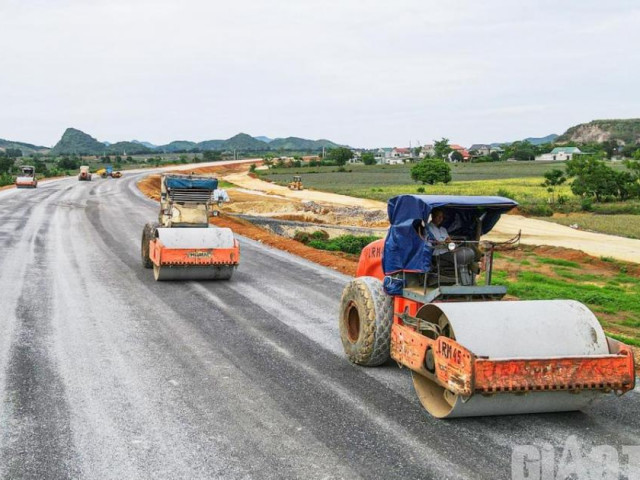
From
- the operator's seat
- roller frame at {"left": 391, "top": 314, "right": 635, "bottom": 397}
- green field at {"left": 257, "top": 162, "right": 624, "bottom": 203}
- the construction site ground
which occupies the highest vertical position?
the operator's seat

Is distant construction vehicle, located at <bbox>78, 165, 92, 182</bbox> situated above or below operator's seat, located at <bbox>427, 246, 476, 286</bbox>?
below

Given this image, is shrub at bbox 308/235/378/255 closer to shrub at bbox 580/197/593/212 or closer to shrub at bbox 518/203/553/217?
shrub at bbox 518/203/553/217

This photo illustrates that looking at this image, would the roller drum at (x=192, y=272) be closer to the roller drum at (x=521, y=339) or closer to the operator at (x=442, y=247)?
the operator at (x=442, y=247)

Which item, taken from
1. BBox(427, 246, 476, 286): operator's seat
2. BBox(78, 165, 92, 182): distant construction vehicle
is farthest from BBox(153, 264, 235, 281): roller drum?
BBox(78, 165, 92, 182): distant construction vehicle

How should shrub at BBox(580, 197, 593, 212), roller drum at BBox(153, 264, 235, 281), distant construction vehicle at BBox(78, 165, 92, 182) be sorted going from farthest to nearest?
1. distant construction vehicle at BBox(78, 165, 92, 182)
2. shrub at BBox(580, 197, 593, 212)
3. roller drum at BBox(153, 264, 235, 281)

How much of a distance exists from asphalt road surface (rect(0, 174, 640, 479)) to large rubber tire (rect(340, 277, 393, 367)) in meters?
0.24

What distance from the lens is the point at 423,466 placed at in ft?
22.8

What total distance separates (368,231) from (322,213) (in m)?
8.95

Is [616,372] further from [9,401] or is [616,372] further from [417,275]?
[9,401]

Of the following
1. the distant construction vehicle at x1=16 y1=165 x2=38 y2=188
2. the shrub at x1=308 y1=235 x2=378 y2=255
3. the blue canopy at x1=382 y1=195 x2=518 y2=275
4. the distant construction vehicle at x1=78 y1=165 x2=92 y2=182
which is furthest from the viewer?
the distant construction vehicle at x1=78 y1=165 x2=92 y2=182

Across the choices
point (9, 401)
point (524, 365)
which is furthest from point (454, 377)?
point (9, 401)

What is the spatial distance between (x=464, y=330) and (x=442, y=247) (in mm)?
1699

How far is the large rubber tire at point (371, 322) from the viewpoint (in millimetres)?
9812

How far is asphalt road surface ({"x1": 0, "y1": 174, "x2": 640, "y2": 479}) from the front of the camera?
278 inches
